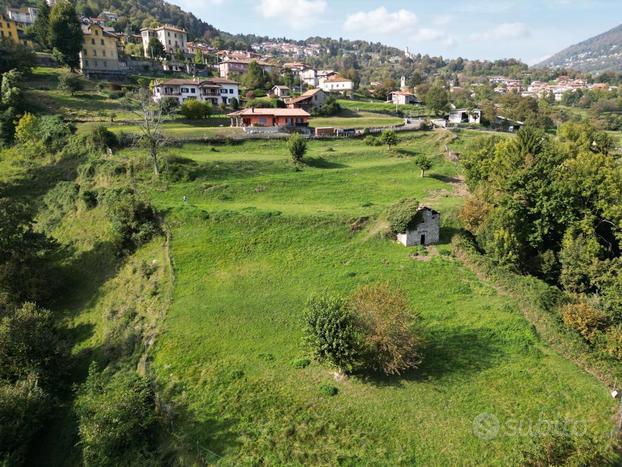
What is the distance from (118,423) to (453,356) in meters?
19.3

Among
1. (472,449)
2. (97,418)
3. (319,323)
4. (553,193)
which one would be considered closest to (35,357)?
(97,418)

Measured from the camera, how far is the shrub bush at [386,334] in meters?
22.4

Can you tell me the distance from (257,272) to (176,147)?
1134 inches

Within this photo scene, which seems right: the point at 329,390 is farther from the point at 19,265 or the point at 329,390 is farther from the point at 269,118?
the point at 269,118

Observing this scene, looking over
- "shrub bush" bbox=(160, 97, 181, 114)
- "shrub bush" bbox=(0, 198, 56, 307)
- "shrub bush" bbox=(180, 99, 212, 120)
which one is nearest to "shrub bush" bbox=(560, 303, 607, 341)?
"shrub bush" bbox=(0, 198, 56, 307)

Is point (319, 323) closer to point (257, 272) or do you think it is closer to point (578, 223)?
point (257, 272)

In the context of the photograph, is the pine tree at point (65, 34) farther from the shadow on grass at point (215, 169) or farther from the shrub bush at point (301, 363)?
the shrub bush at point (301, 363)

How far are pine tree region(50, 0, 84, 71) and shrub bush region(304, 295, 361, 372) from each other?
8519 cm

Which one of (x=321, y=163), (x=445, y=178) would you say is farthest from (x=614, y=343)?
(x=321, y=163)

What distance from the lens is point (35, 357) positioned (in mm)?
24875

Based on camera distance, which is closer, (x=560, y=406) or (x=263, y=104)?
(x=560, y=406)

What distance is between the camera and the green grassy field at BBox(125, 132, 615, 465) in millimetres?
19562

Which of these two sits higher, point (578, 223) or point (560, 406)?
point (578, 223)

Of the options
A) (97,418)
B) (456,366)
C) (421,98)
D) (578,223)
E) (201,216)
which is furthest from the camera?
(421,98)
